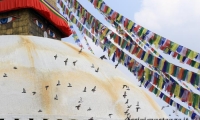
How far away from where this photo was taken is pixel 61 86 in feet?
24.2

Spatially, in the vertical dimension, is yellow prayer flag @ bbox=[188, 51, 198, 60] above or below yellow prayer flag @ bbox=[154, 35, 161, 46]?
below

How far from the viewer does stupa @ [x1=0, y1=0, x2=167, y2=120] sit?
7043mm

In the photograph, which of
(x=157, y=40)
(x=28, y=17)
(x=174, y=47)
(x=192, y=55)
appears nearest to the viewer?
(x=192, y=55)

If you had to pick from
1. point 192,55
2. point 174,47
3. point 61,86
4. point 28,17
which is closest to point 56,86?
point 61,86

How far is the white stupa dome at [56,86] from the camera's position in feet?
23.1

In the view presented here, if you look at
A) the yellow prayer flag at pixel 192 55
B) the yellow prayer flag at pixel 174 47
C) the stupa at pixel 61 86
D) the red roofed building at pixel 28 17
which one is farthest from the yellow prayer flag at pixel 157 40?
the red roofed building at pixel 28 17

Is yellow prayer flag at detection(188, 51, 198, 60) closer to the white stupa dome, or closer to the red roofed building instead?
the white stupa dome

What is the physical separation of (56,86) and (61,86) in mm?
96

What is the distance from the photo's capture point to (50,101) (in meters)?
7.12

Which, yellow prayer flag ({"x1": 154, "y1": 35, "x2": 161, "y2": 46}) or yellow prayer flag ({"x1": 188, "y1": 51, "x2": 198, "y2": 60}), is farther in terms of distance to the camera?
yellow prayer flag ({"x1": 154, "y1": 35, "x2": 161, "y2": 46})

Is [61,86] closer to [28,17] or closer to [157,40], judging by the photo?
[157,40]

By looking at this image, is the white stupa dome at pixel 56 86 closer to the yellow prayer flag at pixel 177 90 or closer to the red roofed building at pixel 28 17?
the yellow prayer flag at pixel 177 90

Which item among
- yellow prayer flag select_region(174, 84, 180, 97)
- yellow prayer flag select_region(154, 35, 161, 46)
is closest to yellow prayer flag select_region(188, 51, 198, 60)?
yellow prayer flag select_region(174, 84, 180, 97)

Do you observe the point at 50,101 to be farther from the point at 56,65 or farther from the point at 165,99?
the point at 165,99
